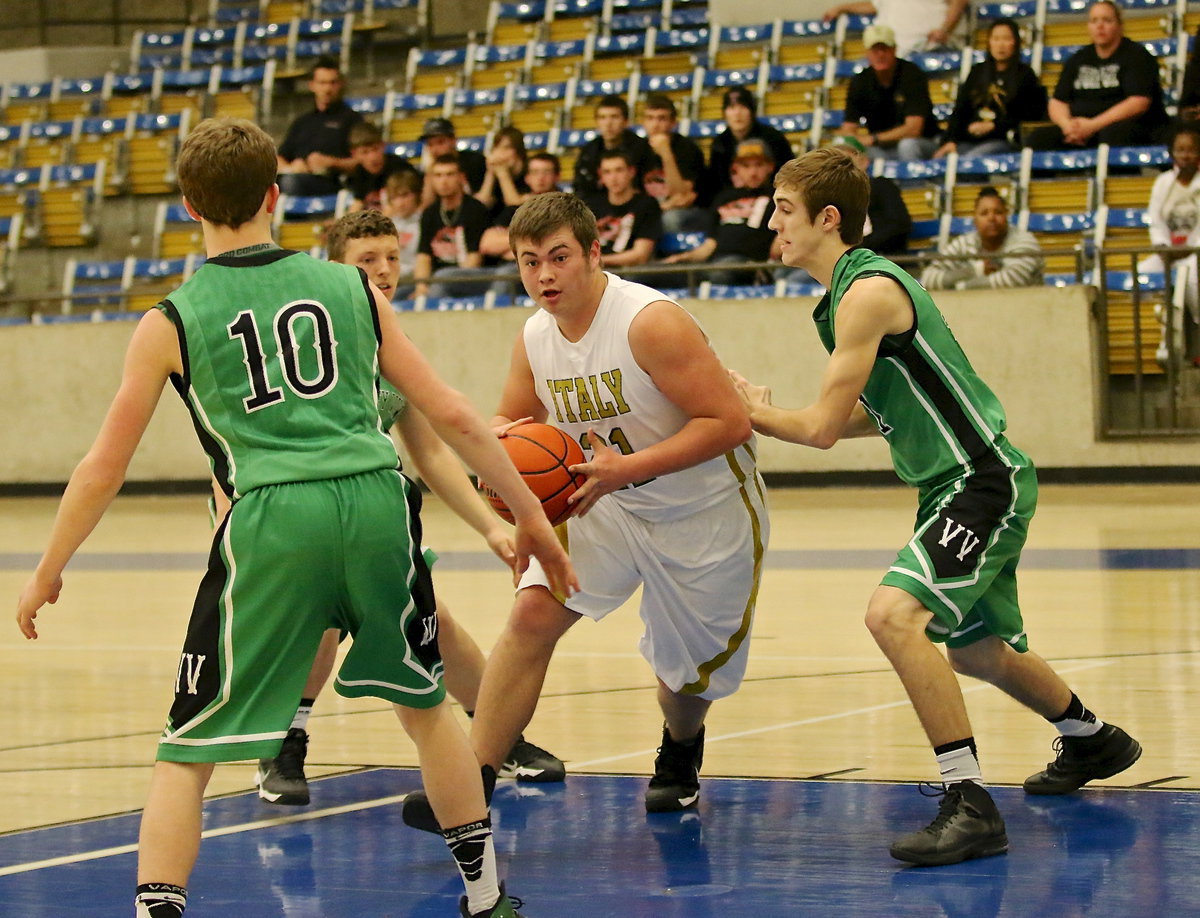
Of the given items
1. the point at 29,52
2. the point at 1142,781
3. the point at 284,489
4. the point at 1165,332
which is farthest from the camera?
the point at 29,52

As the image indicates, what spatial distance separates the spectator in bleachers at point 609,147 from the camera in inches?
525

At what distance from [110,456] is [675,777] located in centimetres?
194

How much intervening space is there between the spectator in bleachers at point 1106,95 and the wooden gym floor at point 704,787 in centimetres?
506

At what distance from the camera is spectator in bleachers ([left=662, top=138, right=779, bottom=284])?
42.4ft

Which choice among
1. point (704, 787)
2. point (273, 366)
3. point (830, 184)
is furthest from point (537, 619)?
point (273, 366)

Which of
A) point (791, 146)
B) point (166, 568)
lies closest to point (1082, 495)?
point (791, 146)

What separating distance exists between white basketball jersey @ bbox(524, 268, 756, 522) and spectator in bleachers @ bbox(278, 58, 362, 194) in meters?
11.6

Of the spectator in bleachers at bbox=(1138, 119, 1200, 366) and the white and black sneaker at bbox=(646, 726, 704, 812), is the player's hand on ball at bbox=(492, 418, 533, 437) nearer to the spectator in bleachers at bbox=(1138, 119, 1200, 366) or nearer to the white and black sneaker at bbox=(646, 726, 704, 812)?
the white and black sneaker at bbox=(646, 726, 704, 812)

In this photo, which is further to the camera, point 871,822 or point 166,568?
point 166,568

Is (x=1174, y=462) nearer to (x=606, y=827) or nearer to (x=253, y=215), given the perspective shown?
(x=606, y=827)

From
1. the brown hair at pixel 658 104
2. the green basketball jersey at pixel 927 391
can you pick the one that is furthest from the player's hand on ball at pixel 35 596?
the brown hair at pixel 658 104

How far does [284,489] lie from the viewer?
Answer: 326 cm

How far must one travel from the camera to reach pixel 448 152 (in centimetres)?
1386

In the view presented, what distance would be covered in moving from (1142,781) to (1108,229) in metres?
8.73
